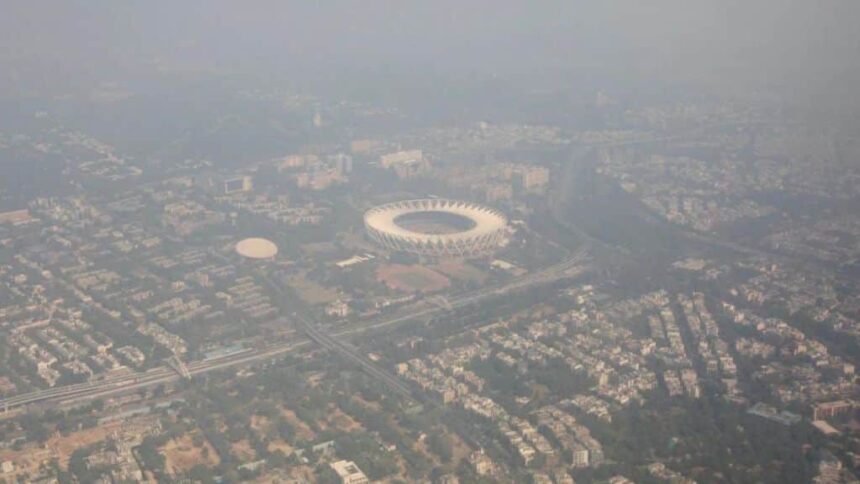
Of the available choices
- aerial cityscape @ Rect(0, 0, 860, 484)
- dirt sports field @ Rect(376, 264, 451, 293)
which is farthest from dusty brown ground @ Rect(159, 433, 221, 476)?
dirt sports field @ Rect(376, 264, 451, 293)

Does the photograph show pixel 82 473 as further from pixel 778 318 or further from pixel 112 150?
pixel 112 150

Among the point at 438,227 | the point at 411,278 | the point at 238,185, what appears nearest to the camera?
the point at 411,278

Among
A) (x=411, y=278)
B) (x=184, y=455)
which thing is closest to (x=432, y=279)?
(x=411, y=278)

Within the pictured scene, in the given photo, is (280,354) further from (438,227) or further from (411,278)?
(438,227)

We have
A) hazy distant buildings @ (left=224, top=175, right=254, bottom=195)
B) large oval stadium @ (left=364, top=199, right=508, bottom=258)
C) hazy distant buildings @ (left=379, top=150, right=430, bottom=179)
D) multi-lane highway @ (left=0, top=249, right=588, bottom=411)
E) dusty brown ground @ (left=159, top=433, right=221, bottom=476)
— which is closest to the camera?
dusty brown ground @ (left=159, top=433, right=221, bottom=476)

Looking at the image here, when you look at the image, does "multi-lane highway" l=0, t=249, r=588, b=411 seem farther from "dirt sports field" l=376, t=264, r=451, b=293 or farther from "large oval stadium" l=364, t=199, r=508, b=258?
"large oval stadium" l=364, t=199, r=508, b=258

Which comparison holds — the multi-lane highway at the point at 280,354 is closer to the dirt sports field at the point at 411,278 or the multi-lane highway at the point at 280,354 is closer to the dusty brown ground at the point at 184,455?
the dirt sports field at the point at 411,278
